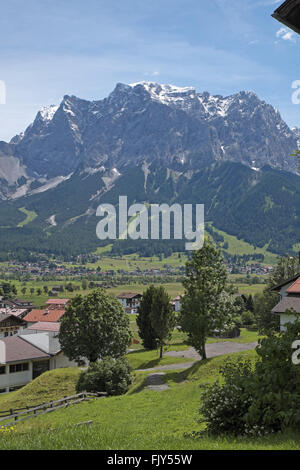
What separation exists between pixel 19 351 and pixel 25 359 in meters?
1.90

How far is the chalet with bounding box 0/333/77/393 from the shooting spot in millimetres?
55475

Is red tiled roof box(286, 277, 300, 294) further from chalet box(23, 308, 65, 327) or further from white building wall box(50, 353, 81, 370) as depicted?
chalet box(23, 308, 65, 327)

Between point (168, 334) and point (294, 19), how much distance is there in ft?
162

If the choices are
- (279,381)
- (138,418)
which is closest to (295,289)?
(138,418)

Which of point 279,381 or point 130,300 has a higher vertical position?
point 279,381

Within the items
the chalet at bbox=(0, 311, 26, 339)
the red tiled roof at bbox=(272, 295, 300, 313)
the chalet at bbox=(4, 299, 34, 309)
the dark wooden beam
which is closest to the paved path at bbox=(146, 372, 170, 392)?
the red tiled roof at bbox=(272, 295, 300, 313)

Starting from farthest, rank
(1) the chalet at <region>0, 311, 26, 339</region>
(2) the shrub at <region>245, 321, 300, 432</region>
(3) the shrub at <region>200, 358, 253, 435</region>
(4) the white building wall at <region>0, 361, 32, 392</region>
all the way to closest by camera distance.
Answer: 1. (1) the chalet at <region>0, 311, 26, 339</region>
2. (4) the white building wall at <region>0, 361, 32, 392</region>
3. (3) the shrub at <region>200, 358, 253, 435</region>
4. (2) the shrub at <region>245, 321, 300, 432</region>

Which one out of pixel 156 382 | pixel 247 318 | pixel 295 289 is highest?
pixel 295 289

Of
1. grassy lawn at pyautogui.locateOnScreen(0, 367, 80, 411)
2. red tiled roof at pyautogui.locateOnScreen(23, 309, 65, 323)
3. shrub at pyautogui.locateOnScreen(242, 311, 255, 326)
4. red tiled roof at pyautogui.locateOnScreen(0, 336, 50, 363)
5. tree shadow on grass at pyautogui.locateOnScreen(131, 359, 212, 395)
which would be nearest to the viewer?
tree shadow on grass at pyautogui.locateOnScreen(131, 359, 212, 395)

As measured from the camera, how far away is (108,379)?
1419 inches

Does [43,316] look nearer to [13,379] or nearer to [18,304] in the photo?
[13,379]

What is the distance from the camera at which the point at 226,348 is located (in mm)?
51844

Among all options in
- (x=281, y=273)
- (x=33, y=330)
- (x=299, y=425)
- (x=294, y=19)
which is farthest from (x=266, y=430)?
(x=33, y=330)
